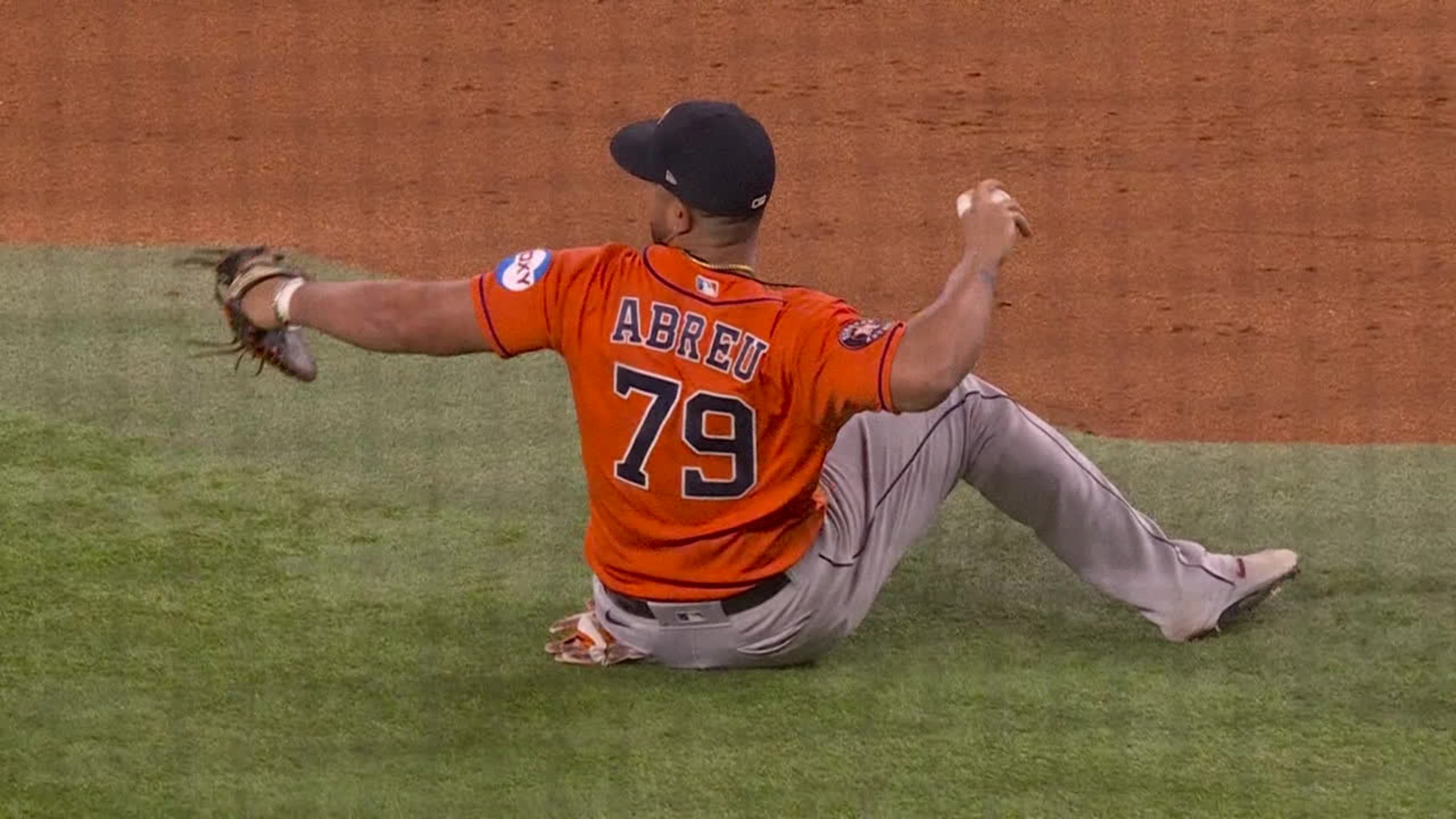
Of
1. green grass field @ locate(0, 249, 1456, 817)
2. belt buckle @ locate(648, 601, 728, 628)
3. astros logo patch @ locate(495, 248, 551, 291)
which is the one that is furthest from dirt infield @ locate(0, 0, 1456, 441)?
astros logo patch @ locate(495, 248, 551, 291)

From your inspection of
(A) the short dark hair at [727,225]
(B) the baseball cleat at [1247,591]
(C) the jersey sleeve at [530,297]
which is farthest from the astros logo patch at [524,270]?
(B) the baseball cleat at [1247,591]

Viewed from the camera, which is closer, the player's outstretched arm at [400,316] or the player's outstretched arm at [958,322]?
the player's outstretched arm at [958,322]

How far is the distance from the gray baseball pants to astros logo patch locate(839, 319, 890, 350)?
0.50m

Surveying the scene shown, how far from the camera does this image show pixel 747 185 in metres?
3.47

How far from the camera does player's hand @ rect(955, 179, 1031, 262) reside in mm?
3287

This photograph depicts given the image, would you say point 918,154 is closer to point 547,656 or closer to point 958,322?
point 547,656

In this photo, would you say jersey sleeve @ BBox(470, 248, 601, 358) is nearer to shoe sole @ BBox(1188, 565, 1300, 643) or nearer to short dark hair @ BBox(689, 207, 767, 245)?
short dark hair @ BBox(689, 207, 767, 245)

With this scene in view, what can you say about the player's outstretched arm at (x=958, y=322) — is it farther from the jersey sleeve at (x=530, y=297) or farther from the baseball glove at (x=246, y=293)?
the baseball glove at (x=246, y=293)

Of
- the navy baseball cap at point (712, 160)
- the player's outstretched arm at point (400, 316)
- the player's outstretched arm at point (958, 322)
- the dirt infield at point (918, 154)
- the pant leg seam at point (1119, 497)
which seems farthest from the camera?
the dirt infield at point (918, 154)

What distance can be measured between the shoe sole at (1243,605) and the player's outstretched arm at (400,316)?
56.7 inches

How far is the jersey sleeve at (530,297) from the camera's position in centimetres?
356

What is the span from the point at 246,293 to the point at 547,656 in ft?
2.78

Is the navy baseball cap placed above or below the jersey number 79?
above

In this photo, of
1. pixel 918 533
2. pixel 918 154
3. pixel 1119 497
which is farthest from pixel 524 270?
pixel 918 154
